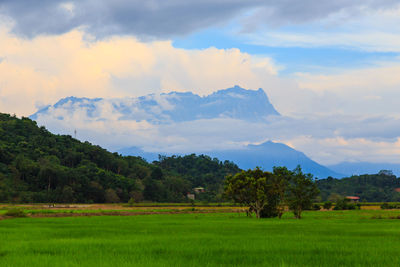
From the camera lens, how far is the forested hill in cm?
12475

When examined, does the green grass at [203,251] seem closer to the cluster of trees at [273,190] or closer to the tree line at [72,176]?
the cluster of trees at [273,190]

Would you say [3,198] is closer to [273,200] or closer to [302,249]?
[273,200]

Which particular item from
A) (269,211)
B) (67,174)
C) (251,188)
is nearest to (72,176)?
(67,174)

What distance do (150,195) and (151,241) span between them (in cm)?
11932

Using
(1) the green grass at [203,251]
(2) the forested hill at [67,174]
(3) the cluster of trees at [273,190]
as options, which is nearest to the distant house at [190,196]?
(2) the forested hill at [67,174]

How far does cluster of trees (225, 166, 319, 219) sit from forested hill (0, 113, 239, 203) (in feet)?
223

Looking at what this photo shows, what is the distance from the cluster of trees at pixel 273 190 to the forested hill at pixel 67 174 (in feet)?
223

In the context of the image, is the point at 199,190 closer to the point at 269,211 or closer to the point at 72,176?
the point at 72,176

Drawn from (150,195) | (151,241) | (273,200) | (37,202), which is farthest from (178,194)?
(151,241)

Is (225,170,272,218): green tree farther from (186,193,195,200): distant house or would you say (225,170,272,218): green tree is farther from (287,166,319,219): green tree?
(186,193,195,200): distant house

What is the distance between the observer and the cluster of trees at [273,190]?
65.0 metres

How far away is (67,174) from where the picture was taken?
128 metres

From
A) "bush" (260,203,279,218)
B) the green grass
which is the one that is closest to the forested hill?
"bush" (260,203,279,218)

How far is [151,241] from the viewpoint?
30.4m
